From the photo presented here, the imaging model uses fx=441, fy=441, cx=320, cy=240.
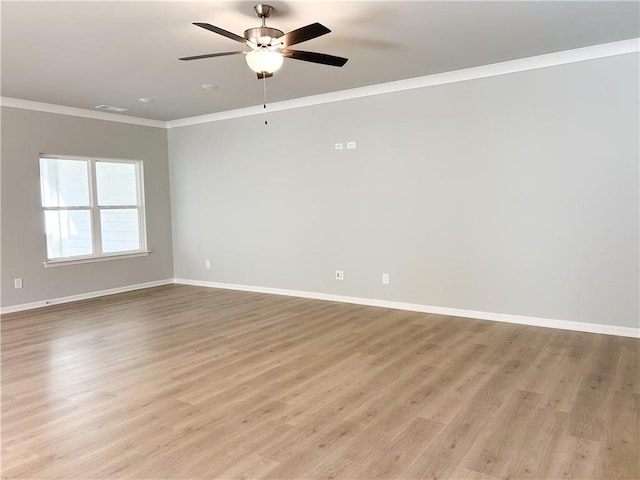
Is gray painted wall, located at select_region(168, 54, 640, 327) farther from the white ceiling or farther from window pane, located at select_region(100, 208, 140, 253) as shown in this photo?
window pane, located at select_region(100, 208, 140, 253)

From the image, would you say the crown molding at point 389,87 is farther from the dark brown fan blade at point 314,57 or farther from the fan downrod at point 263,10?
the fan downrod at point 263,10

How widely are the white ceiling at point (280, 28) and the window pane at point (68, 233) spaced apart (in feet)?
5.08

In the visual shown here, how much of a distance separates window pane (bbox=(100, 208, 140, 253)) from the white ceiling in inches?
73.9

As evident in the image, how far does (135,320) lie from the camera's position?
4863 millimetres

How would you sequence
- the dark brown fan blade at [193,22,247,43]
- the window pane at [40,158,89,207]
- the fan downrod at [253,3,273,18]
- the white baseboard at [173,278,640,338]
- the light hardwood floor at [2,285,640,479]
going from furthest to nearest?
the window pane at [40,158,89,207] → the white baseboard at [173,278,640,338] → the fan downrod at [253,3,273,18] → the dark brown fan blade at [193,22,247,43] → the light hardwood floor at [2,285,640,479]

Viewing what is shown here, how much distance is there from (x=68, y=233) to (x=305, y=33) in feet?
15.7

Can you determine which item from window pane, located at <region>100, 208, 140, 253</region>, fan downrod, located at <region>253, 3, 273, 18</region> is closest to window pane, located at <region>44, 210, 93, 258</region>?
window pane, located at <region>100, 208, 140, 253</region>

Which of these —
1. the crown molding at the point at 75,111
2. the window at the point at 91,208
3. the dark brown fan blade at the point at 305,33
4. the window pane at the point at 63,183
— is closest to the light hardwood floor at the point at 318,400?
the window at the point at 91,208

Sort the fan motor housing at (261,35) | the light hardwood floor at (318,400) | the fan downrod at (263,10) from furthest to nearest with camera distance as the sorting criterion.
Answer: the fan motor housing at (261,35) → the fan downrod at (263,10) → the light hardwood floor at (318,400)

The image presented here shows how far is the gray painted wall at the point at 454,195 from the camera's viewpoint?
3.95 meters

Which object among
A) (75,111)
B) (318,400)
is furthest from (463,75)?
(75,111)

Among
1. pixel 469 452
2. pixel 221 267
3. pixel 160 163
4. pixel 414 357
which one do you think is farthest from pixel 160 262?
pixel 469 452

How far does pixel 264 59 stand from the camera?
2963 mm

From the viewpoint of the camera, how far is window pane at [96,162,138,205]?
633 cm
